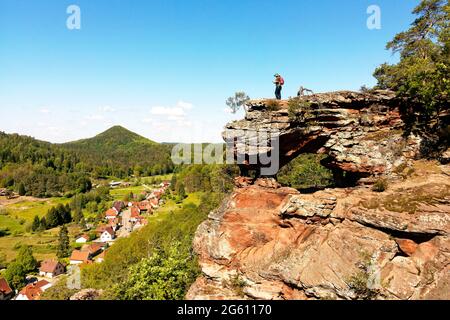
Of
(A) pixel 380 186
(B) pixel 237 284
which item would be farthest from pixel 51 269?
(A) pixel 380 186

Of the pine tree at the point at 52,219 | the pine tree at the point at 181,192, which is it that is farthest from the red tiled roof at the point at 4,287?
the pine tree at the point at 181,192

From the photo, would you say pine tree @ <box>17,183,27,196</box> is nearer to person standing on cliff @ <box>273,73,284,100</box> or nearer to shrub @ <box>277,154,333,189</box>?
shrub @ <box>277,154,333,189</box>

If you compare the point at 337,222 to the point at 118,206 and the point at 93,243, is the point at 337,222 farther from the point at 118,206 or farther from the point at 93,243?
the point at 118,206

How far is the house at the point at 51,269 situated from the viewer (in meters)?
70.3

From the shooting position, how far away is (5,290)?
59.5 meters

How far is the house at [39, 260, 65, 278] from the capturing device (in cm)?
7031

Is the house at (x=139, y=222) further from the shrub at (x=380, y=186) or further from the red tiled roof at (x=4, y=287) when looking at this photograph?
the shrub at (x=380, y=186)

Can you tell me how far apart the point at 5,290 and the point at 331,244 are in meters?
73.3

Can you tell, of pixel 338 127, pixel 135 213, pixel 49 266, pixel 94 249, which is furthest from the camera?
pixel 135 213

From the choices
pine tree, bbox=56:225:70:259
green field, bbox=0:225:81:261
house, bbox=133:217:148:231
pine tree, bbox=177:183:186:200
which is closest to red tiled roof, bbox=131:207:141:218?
house, bbox=133:217:148:231

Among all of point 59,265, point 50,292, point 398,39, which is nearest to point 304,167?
point 398,39

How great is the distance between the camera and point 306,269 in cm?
1677

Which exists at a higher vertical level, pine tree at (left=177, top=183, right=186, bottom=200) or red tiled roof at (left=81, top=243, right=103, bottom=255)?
pine tree at (left=177, top=183, right=186, bottom=200)

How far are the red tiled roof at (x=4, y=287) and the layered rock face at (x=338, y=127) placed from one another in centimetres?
6888
